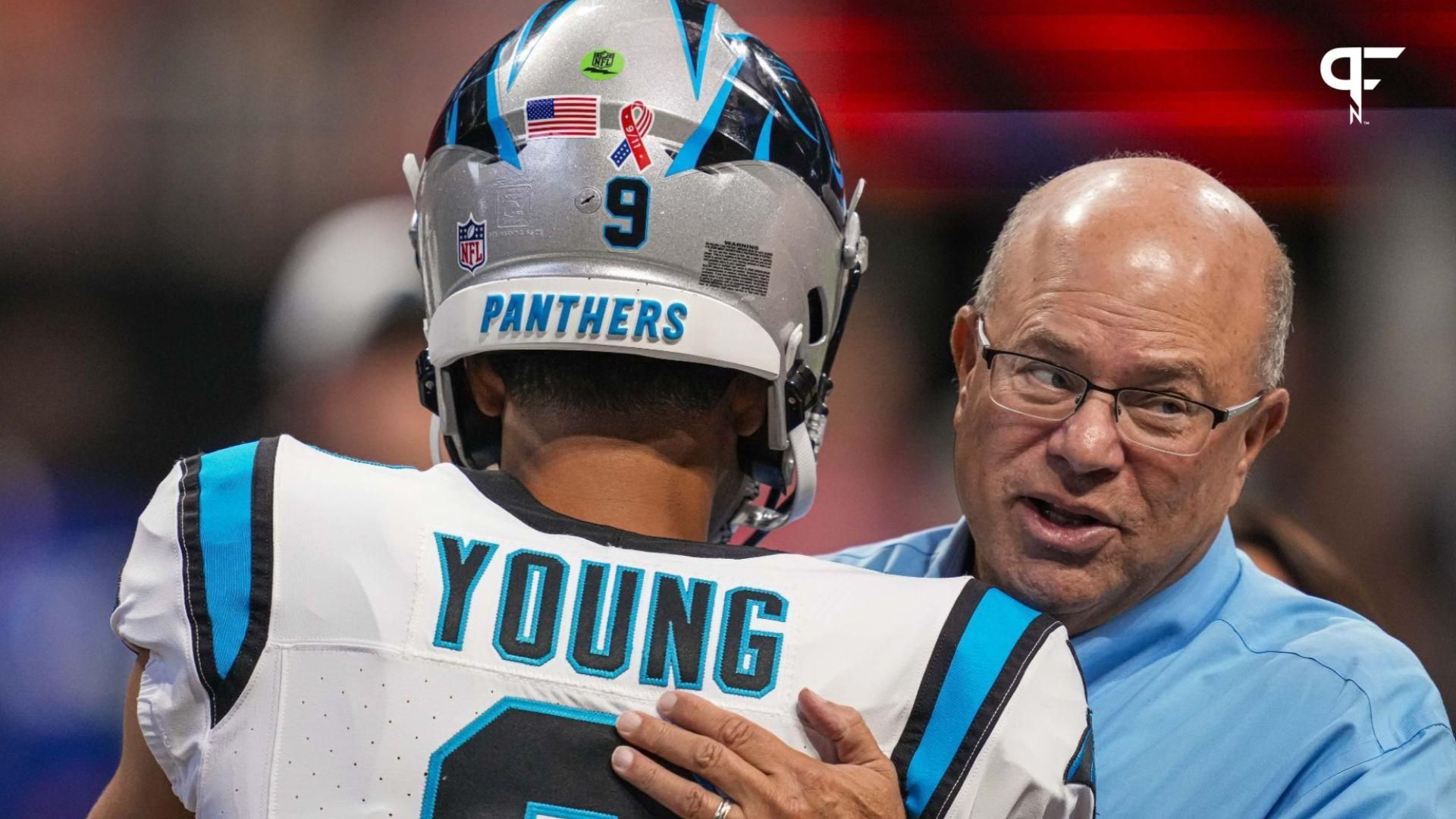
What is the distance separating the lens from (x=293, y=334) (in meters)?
3.95

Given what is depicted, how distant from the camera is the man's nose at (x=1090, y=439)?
1978mm

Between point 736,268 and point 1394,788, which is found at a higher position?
point 736,268

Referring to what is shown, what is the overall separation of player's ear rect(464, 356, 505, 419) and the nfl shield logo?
113mm

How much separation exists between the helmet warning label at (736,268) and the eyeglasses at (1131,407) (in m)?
0.53

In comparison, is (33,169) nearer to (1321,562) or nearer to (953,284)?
(953,284)

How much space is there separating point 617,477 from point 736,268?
1.08ft

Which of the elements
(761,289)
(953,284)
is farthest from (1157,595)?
(953,284)

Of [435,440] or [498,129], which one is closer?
[498,129]

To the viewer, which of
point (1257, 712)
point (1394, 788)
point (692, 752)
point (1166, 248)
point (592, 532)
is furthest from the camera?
point (1166, 248)

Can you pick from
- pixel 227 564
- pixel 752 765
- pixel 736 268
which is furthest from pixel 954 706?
pixel 227 564

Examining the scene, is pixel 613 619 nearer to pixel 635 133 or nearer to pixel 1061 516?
pixel 635 133

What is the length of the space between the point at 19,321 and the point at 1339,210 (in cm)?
370

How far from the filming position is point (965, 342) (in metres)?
2.28

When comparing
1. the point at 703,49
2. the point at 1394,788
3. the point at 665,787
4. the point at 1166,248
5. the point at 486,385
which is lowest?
the point at 1394,788
